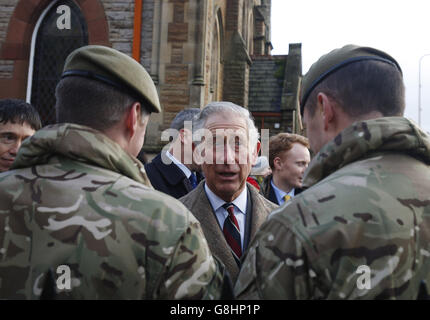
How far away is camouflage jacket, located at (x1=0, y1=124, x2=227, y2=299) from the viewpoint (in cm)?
138

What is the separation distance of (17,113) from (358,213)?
108 inches

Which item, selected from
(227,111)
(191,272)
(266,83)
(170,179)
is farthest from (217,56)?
(191,272)

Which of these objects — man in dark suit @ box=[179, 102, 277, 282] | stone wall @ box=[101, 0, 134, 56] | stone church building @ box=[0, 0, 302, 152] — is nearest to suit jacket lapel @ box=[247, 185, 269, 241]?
man in dark suit @ box=[179, 102, 277, 282]

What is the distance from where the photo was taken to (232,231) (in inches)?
103

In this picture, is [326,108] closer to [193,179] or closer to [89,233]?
[89,233]

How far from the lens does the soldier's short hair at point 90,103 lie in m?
1.61

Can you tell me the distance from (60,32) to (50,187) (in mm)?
8500

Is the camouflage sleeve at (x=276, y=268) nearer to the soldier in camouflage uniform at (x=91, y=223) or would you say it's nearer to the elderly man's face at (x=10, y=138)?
the soldier in camouflage uniform at (x=91, y=223)

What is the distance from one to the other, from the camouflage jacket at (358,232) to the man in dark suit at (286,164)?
307cm

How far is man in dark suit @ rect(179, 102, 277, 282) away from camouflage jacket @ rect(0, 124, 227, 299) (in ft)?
3.56

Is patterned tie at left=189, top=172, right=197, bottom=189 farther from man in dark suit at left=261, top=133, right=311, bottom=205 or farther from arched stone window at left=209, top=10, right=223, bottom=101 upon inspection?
arched stone window at left=209, top=10, right=223, bottom=101

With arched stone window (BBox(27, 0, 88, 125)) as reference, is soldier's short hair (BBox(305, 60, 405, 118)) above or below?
below

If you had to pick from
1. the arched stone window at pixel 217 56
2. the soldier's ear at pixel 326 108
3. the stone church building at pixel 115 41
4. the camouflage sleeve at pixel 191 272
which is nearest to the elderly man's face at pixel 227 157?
the soldier's ear at pixel 326 108
